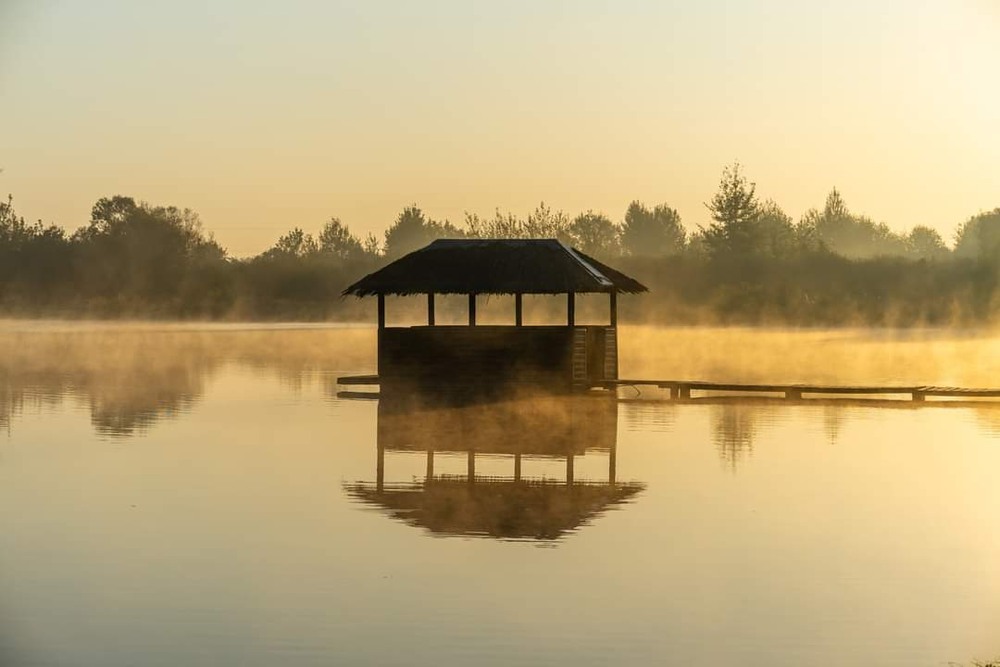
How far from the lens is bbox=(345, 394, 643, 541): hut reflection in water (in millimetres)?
15672

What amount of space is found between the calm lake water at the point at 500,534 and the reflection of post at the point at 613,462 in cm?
6

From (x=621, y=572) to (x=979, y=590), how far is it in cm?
267

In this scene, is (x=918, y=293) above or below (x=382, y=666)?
above

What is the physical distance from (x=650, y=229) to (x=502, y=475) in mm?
110212

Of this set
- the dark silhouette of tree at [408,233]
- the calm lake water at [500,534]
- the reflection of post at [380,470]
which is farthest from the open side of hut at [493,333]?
the dark silhouette of tree at [408,233]

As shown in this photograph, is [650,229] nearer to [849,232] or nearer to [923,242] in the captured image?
[849,232]

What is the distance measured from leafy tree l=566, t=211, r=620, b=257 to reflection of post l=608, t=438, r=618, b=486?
6605 centimetres

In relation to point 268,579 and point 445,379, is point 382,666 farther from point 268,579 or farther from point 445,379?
point 445,379

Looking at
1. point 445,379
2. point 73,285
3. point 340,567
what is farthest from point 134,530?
point 73,285

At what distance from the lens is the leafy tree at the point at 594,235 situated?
313 ft

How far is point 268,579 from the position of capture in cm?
1252

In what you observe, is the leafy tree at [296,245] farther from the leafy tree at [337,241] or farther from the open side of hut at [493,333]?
the open side of hut at [493,333]

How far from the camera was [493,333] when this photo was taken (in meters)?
29.5

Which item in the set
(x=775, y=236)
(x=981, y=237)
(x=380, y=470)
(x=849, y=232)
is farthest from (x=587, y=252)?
(x=380, y=470)
